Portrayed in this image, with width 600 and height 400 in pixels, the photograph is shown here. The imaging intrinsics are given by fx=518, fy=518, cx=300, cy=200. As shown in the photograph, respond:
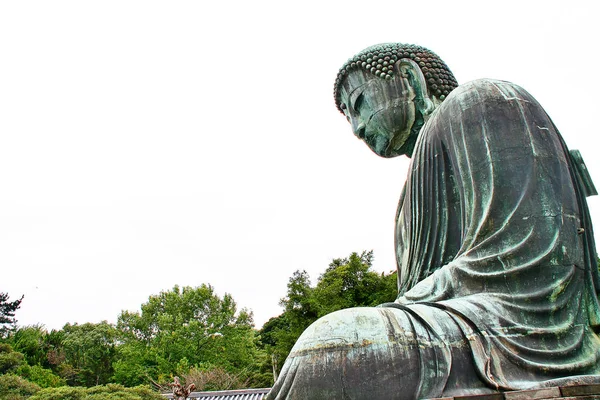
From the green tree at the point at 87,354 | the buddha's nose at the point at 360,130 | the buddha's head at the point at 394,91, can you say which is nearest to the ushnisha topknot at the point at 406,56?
the buddha's head at the point at 394,91

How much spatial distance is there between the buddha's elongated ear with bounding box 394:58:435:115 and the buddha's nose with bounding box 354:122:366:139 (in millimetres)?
496

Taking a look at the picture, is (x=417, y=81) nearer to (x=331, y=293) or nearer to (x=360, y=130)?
(x=360, y=130)

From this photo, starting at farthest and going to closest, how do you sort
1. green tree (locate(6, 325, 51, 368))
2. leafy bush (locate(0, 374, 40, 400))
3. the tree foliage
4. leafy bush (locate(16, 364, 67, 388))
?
1. green tree (locate(6, 325, 51, 368))
2. leafy bush (locate(16, 364, 67, 388))
3. the tree foliage
4. leafy bush (locate(0, 374, 40, 400))

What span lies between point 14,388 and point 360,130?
66.5ft

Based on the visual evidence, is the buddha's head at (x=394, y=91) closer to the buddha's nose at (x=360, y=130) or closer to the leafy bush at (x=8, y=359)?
the buddha's nose at (x=360, y=130)

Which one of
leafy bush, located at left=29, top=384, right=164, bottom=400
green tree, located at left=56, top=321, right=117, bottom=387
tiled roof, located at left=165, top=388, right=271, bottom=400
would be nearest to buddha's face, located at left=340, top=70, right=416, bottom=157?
leafy bush, located at left=29, top=384, right=164, bottom=400

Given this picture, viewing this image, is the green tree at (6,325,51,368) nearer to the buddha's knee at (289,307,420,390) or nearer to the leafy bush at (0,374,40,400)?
the leafy bush at (0,374,40,400)

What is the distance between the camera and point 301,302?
21297mm

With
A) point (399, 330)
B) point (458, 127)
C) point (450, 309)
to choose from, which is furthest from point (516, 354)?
point (458, 127)

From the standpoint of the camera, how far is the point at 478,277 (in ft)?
9.28

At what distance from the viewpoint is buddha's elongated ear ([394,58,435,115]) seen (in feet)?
14.2

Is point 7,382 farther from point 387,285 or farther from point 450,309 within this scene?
point 450,309

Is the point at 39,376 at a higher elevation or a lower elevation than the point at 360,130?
lower

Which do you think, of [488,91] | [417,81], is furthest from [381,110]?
[488,91]
